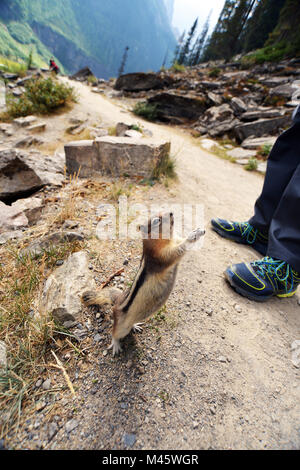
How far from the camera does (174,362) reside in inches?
81.8

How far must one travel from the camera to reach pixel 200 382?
6.34 feet

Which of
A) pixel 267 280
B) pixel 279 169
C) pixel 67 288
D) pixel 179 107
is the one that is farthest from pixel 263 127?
pixel 67 288

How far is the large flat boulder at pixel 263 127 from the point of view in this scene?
10.1 meters

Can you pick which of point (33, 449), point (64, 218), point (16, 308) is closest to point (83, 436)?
point (33, 449)

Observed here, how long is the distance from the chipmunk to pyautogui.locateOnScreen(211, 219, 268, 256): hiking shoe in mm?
1871

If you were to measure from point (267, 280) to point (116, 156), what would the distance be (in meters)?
4.53

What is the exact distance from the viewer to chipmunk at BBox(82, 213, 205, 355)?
200 cm

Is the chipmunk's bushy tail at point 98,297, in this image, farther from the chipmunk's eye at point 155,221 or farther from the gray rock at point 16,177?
the gray rock at point 16,177

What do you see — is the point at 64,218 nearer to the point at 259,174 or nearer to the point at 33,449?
the point at 33,449

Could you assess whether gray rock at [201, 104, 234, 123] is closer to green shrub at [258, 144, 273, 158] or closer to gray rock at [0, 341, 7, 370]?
green shrub at [258, 144, 273, 158]

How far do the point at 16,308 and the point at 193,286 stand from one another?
7.13ft

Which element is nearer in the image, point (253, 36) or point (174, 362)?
point (174, 362)

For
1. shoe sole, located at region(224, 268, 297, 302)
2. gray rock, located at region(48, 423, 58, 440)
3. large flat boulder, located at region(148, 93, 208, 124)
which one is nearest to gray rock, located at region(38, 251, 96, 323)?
gray rock, located at region(48, 423, 58, 440)

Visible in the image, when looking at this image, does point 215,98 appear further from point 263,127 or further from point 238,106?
point 263,127
